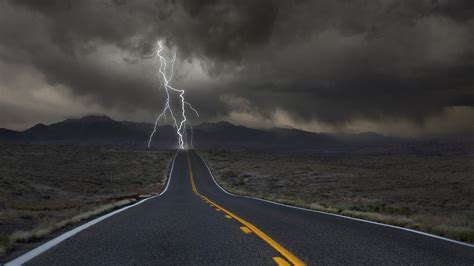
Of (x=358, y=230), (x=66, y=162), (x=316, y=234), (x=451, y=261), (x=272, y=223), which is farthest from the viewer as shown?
(x=66, y=162)

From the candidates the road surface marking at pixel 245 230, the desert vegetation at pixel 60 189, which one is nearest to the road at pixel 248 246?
the road surface marking at pixel 245 230

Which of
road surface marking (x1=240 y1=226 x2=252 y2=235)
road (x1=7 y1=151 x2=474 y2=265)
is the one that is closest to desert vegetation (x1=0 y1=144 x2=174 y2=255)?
road (x1=7 y1=151 x2=474 y2=265)

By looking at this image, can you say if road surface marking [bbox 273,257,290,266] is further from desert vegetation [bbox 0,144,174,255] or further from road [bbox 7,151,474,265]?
desert vegetation [bbox 0,144,174,255]

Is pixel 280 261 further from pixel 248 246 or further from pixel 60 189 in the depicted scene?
pixel 60 189

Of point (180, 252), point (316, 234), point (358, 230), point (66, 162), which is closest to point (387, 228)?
point (358, 230)

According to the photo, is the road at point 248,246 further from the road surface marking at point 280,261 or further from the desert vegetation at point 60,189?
the desert vegetation at point 60,189

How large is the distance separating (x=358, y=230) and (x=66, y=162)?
70710 millimetres

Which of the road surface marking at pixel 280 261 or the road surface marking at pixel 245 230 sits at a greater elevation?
the road surface marking at pixel 280 261

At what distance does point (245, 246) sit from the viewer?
22.2 ft

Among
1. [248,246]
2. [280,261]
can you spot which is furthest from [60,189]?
[280,261]

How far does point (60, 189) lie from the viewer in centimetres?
3825

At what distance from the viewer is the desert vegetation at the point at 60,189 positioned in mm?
11164

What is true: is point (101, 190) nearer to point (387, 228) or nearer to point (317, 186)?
point (317, 186)

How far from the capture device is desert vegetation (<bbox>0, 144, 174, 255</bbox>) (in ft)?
36.6
